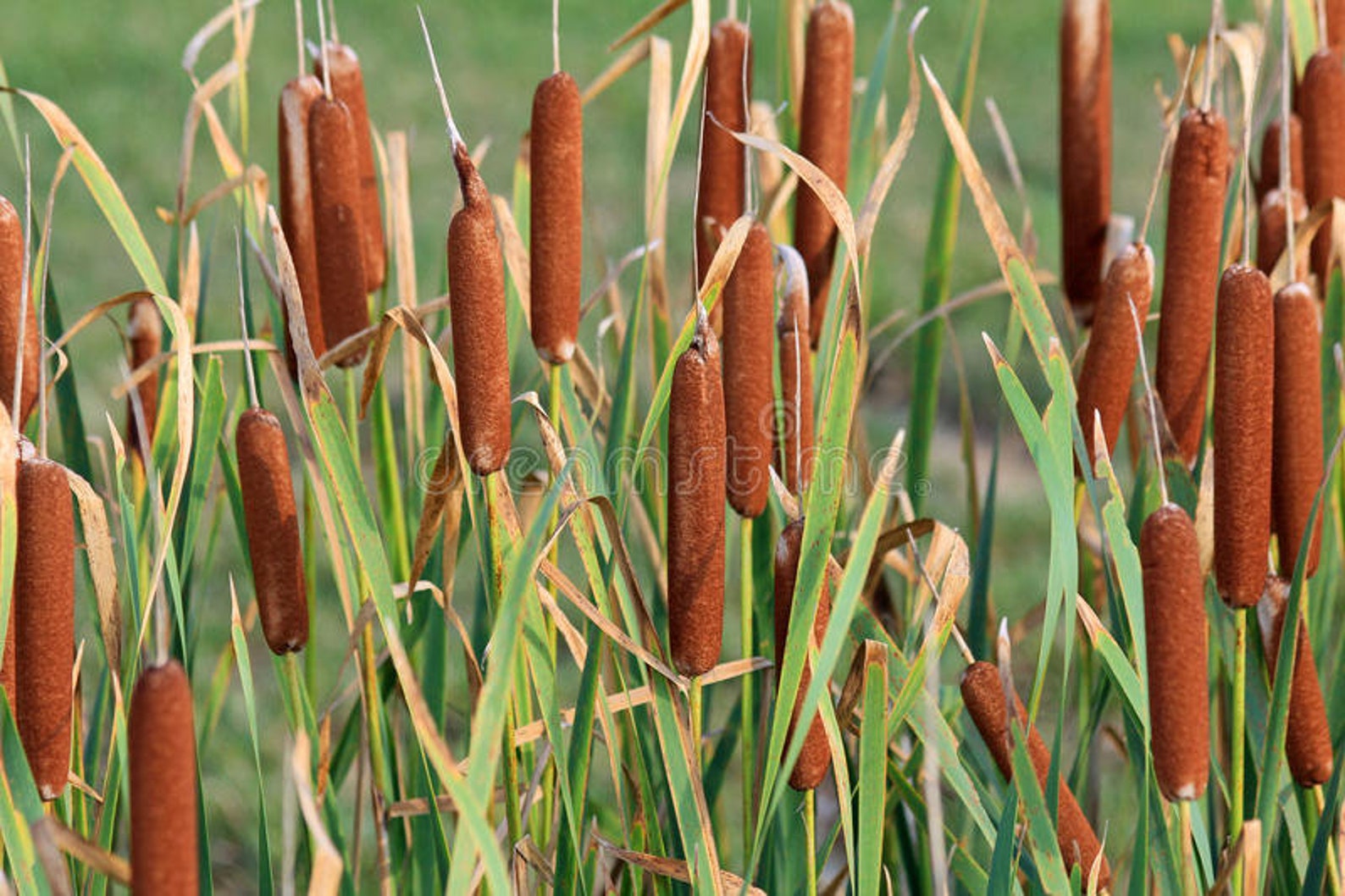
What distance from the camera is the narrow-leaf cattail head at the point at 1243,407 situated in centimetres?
87

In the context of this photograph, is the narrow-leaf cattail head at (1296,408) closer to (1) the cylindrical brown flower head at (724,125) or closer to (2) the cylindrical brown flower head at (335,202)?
(1) the cylindrical brown flower head at (724,125)

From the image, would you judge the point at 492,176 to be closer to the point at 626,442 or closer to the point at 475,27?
the point at 475,27

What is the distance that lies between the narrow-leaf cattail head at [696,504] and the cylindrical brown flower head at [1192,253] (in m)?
0.35

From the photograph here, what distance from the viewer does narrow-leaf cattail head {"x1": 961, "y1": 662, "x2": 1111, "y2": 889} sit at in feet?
2.86

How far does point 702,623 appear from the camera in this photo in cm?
85

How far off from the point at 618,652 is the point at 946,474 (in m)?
1.96

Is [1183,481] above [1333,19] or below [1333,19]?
below

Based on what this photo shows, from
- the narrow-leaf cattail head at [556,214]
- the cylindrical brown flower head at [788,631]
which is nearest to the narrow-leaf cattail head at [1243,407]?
the cylindrical brown flower head at [788,631]

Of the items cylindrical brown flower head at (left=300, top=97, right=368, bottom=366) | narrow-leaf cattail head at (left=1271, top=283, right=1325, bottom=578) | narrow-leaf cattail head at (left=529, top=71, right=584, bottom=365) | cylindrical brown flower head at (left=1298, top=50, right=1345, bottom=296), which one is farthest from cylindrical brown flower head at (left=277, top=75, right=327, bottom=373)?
cylindrical brown flower head at (left=1298, top=50, right=1345, bottom=296)

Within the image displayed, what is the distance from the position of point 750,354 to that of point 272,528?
290 millimetres

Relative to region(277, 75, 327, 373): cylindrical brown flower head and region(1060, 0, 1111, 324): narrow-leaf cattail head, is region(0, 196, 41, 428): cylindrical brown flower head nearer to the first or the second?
region(277, 75, 327, 373): cylindrical brown flower head

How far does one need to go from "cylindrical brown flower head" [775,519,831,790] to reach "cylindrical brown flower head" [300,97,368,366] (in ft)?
1.24

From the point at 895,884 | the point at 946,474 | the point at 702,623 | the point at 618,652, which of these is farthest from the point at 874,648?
the point at 946,474

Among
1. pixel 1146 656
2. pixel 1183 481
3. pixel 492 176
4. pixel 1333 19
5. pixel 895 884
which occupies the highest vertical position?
pixel 492 176
